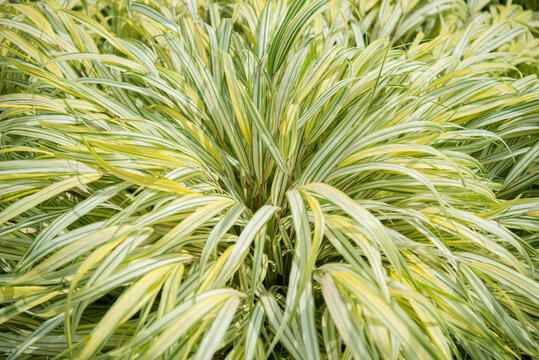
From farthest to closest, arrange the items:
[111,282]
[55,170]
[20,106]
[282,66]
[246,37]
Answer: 1. [246,37]
2. [282,66]
3. [20,106]
4. [55,170]
5. [111,282]

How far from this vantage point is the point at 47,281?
2.23 ft

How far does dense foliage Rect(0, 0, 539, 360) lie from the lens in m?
0.61

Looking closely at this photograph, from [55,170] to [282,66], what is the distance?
63 centimetres

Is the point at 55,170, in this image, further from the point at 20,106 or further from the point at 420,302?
the point at 420,302

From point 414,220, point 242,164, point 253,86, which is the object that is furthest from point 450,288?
point 253,86

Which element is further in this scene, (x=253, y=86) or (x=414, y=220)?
(x=253, y=86)

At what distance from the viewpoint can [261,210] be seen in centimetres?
73

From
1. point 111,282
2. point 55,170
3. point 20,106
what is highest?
point 20,106

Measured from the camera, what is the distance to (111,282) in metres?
0.61

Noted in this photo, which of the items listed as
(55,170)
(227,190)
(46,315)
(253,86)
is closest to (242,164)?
(227,190)

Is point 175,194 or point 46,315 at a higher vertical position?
point 175,194

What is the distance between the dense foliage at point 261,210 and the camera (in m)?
0.61

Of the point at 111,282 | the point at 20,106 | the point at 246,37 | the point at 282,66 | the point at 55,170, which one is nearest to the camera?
the point at 111,282

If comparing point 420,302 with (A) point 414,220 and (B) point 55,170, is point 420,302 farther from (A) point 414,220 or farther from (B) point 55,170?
(B) point 55,170
